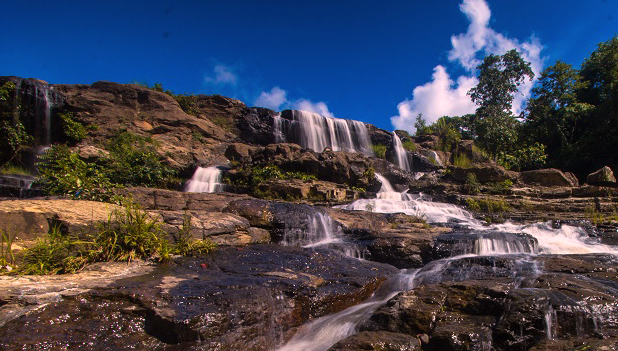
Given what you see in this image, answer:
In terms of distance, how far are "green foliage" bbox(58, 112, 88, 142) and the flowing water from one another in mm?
13774

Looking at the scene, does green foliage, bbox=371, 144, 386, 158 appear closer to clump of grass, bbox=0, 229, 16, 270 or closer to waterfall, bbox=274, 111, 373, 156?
waterfall, bbox=274, 111, 373, 156

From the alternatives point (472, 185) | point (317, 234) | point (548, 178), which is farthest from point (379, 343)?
point (548, 178)

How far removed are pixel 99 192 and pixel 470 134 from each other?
34.8 meters

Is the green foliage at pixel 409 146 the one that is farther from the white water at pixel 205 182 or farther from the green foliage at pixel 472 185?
the white water at pixel 205 182

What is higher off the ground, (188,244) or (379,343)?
(188,244)

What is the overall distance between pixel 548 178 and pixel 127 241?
16.7m

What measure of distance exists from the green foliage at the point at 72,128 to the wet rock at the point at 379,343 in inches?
718

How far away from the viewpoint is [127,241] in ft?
16.0

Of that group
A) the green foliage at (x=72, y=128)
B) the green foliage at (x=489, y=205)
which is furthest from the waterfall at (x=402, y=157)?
the green foliage at (x=72, y=128)

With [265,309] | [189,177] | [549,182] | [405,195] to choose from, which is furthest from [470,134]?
[265,309]

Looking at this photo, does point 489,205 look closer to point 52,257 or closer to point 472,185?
point 472,185

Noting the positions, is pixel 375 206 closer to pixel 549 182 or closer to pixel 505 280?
pixel 505 280

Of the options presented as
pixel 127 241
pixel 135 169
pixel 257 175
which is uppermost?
pixel 135 169

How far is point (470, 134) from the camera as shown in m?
34.4
